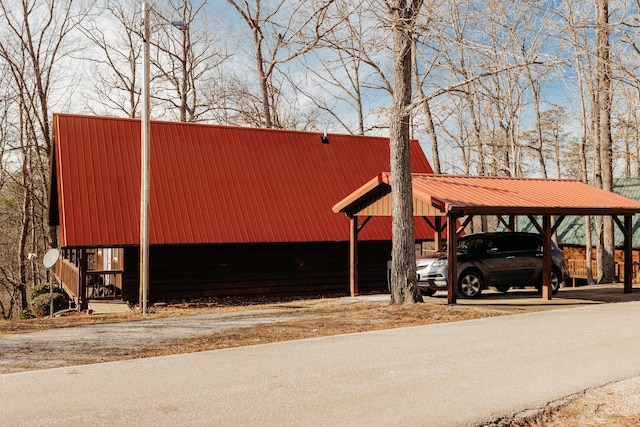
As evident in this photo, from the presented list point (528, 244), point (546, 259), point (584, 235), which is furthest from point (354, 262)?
point (584, 235)

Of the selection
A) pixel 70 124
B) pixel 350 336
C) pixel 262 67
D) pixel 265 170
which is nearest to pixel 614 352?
pixel 350 336

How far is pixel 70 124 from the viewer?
825 inches

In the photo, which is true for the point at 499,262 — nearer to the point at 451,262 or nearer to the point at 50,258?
the point at 451,262

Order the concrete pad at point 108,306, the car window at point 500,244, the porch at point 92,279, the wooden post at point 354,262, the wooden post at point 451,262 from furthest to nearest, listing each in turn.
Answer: the wooden post at point 354,262 → the porch at point 92,279 → the concrete pad at point 108,306 → the car window at point 500,244 → the wooden post at point 451,262

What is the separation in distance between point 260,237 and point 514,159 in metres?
14.8

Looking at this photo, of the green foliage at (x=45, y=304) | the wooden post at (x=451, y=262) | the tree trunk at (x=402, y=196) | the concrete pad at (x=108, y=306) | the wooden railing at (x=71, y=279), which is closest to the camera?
the tree trunk at (x=402, y=196)

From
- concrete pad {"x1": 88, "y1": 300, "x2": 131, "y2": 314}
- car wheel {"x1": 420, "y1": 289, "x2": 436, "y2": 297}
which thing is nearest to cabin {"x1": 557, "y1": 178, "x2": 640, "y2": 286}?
car wheel {"x1": 420, "y1": 289, "x2": 436, "y2": 297}

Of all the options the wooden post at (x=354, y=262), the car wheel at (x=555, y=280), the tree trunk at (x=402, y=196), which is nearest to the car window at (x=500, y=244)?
the car wheel at (x=555, y=280)

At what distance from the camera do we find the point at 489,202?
15906 millimetres

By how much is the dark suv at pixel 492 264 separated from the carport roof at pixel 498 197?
1.55m

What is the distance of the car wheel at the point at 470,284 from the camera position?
58.2 ft

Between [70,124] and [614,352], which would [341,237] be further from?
[614,352]

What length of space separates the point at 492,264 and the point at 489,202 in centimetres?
290

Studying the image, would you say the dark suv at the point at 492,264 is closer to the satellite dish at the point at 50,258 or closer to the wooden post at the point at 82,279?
the wooden post at the point at 82,279
